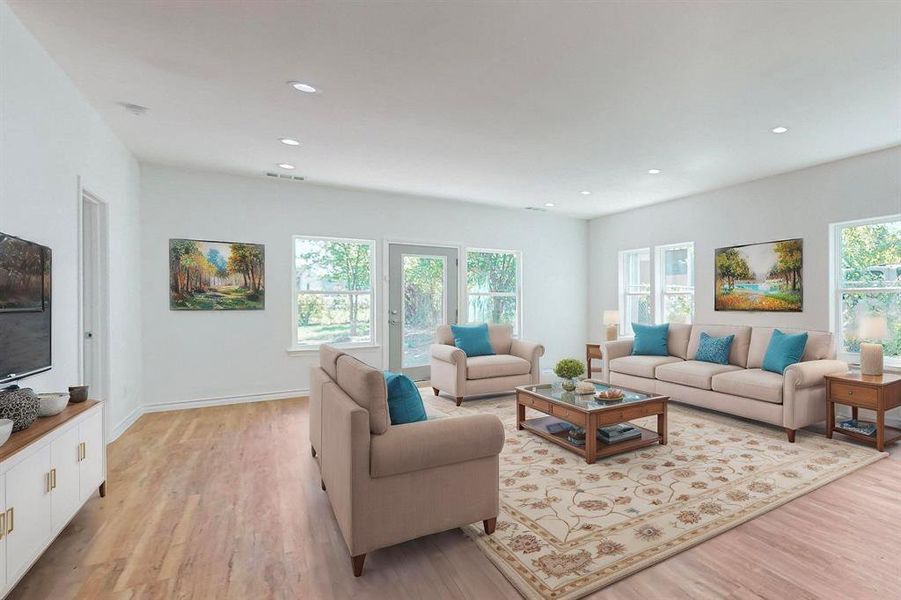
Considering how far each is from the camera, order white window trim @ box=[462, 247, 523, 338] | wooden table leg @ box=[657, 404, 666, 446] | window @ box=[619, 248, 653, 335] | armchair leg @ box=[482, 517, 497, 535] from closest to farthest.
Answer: armchair leg @ box=[482, 517, 497, 535] → wooden table leg @ box=[657, 404, 666, 446] → white window trim @ box=[462, 247, 523, 338] → window @ box=[619, 248, 653, 335]

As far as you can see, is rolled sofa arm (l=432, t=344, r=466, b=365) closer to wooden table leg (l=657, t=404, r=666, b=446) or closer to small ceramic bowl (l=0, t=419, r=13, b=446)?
wooden table leg (l=657, t=404, r=666, b=446)

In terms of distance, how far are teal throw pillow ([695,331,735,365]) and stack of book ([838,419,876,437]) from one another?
113 centimetres

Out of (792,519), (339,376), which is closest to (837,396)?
(792,519)

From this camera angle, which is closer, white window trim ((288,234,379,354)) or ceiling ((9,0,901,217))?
ceiling ((9,0,901,217))

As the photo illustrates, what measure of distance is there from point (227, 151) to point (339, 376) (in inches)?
119

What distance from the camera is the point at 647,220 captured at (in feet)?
22.0

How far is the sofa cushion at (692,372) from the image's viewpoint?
4457 mm

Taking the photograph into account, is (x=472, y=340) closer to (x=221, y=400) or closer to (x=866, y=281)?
(x=221, y=400)

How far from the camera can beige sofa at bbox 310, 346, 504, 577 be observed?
76.6 inches

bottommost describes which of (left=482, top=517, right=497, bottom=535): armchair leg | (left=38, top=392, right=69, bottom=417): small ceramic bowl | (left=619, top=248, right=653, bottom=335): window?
(left=482, top=517, right=497, bottom=535): armchair leg

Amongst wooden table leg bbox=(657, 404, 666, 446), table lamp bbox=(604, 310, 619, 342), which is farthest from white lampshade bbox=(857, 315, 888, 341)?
table lamp bbox=(604, 310, 619, 342)

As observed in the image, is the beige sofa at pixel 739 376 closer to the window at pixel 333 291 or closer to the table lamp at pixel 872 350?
the table lamp at pixel 872 350

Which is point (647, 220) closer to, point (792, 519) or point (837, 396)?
point (837, 396)

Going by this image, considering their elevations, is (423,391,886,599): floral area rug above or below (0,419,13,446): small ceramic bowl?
below
